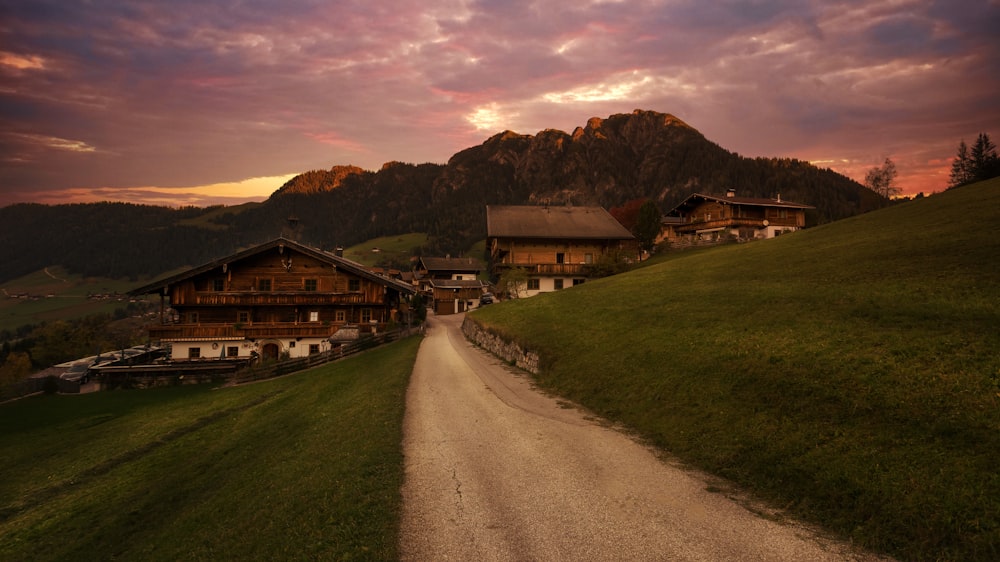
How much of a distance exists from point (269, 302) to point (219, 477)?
34.6 metres

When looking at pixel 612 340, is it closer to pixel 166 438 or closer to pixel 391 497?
pixel 391 497

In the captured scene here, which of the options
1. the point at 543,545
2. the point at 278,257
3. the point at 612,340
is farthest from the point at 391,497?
the point at 278,257

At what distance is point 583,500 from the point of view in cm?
1000

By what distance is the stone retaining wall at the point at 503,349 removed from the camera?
26.0m

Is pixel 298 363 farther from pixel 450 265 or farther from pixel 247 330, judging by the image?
pixel 450 265

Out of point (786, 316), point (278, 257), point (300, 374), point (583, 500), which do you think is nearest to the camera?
point (583, 500)

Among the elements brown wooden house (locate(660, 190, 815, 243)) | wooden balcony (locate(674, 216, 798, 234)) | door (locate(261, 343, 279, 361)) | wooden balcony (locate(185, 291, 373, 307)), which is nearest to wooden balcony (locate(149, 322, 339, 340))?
door (locate(261, 343, 279, 361))

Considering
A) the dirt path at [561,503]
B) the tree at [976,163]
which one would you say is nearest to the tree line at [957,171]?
the tree at [976,163]

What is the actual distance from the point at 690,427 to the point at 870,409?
4.43 metres

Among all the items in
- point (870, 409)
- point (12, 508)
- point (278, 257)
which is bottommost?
point (12, 508)

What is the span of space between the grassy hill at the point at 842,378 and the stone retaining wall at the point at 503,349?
3.39ft

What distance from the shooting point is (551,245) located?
66.8 meters

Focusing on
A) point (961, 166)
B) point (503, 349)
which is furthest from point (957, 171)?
point (503, 349)

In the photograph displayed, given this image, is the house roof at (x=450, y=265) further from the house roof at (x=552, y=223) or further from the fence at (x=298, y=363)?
the fence at (x=298, y=363)
